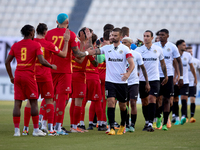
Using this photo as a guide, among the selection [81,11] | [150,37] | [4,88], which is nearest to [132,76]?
[150,37]

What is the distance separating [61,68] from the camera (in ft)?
24.4

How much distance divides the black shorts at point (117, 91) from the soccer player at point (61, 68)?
0.75 m

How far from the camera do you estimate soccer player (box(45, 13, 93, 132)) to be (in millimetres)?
7371

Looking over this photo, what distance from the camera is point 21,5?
102 feet

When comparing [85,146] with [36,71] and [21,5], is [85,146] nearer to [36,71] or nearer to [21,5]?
[36,71]

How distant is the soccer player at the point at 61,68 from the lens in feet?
24.2

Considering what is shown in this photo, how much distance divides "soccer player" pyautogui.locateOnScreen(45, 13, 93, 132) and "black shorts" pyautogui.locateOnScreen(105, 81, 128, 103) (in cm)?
75

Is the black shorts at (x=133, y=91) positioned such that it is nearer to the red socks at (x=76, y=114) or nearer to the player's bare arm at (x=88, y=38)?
the red socks at (x=76, y=114)

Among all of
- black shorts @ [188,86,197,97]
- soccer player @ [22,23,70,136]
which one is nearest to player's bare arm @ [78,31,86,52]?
soccer player @ [22,23,70,136]

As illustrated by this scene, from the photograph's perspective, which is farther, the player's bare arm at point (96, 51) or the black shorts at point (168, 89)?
the black shorts at point (168, 89)

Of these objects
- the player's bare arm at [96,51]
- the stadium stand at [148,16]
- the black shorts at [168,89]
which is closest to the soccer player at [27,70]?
the player's bare arm at [96,51]

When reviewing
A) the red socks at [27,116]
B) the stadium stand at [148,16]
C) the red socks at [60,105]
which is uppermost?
the stadium stand at [148,16]

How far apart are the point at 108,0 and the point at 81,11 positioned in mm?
2239

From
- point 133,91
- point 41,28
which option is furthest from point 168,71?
point 41,28
